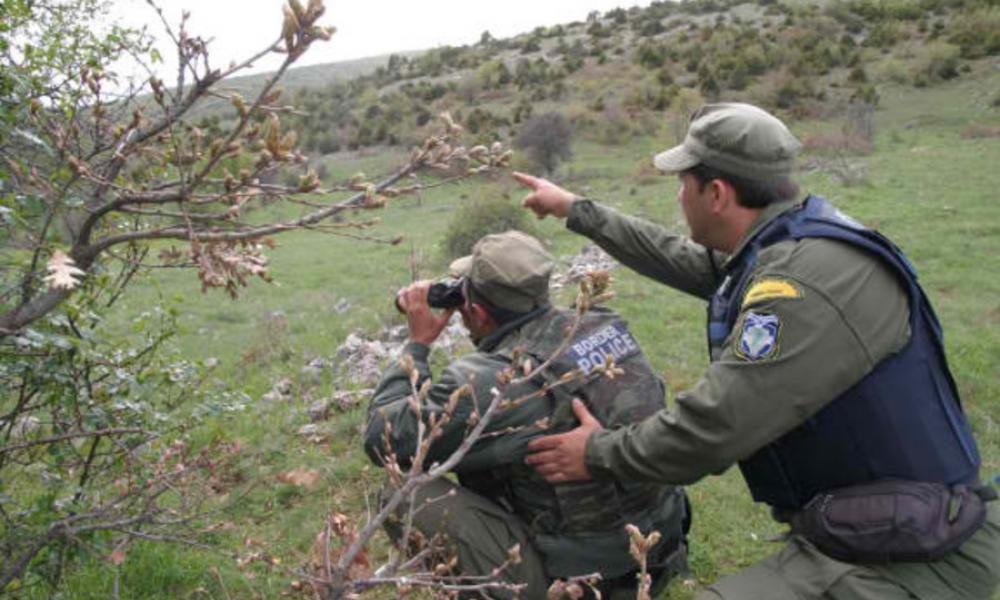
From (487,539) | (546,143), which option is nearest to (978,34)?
(546,143)

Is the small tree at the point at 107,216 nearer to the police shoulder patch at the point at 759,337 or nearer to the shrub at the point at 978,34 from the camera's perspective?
the police shoulder patch at the point at 759,337

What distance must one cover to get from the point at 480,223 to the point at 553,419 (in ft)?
30.9

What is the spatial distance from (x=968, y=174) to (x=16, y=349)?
567 inches

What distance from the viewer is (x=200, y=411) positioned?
320cm

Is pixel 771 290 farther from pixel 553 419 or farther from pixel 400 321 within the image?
pixel 400 321

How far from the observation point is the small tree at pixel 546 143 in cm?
1980

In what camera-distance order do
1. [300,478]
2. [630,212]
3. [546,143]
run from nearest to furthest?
[300,478]
[630,212]
[546,143]

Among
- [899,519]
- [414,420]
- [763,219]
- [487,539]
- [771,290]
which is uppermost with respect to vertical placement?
[763,219]

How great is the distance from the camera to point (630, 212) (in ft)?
43.9

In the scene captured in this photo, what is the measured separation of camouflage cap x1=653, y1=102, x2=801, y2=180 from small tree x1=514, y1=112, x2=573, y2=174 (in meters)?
17.6

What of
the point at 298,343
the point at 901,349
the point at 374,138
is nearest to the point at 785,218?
the point at 901,349

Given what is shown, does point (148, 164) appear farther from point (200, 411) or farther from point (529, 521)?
point (529, 521)

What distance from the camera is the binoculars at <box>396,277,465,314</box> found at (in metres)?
2.94

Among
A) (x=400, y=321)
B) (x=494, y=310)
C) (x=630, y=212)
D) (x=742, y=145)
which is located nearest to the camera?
(x=742, y=145)
